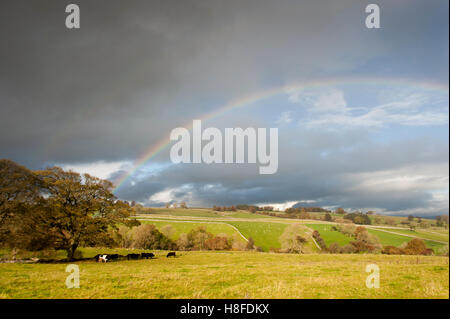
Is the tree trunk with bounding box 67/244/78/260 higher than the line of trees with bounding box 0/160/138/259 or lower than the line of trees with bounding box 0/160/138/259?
lower

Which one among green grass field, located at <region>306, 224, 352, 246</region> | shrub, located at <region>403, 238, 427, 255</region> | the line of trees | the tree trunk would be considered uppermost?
the line of trees

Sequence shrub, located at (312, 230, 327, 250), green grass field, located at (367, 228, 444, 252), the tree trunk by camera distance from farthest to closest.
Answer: green grass field, located at (367, 228, 444, 252)
shrub, located at (312, 230, 327, 250)
the tree trunk

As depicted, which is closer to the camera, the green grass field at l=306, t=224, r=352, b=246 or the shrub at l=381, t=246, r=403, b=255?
the shrub at l=381, t=246, r=403, b=255

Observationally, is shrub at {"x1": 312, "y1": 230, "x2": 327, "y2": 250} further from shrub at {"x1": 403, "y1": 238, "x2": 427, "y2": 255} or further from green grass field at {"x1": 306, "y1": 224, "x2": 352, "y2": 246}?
shrub at {"x1": 403, "y1": 238, "x2": 427, "y2": 255}

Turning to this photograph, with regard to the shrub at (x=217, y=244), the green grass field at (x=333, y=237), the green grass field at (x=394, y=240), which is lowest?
the green grass field at (x=394, y=240)

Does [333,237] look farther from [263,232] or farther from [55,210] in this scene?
[55,210]

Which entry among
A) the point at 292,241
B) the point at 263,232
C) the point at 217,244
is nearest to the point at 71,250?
the point at 217,244

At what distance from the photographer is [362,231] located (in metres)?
111

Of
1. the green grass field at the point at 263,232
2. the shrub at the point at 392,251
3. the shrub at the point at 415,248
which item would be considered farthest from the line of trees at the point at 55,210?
the shrub at the point at 415,248

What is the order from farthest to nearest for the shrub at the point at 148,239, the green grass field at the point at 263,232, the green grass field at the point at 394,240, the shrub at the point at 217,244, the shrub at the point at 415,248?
1. the green grass field at the point at 394,240
2. the green grass field at the point at 263,232
3. the shrub at the point at 415,248
4. the shrub at the point at 217,244
5. the shrub at the point at 148,239

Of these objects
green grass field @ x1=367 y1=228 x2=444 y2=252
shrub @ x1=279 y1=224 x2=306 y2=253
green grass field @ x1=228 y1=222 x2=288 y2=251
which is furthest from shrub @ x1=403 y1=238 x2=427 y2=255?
green grass field @ x1=228 y1=222 x2=288 y2=251

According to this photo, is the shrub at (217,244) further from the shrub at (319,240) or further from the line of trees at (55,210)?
the line of trees at (55,210)
